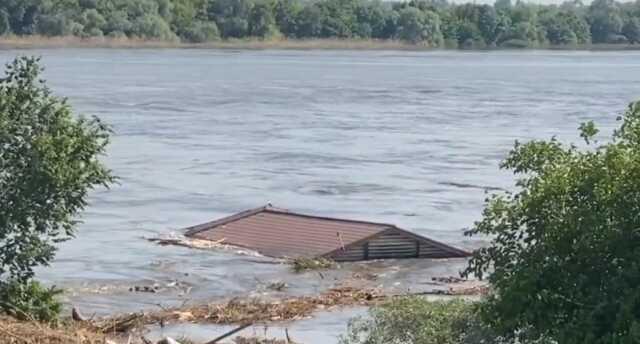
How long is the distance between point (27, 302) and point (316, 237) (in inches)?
385

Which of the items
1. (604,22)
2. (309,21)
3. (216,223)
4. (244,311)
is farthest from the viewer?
(604,22)

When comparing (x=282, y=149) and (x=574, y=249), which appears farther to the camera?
(x=282, y=149)

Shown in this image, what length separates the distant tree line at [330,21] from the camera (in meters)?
116

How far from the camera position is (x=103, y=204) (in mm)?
31188

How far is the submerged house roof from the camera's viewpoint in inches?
965

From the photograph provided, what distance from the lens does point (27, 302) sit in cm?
1614

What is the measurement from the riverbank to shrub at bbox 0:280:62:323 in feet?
315

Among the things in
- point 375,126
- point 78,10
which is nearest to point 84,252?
point 375,126

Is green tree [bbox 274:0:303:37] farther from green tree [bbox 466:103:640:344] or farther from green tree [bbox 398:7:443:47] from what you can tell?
green tree [bbox 466:103:640:344]

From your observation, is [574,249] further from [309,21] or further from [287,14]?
[309,21]

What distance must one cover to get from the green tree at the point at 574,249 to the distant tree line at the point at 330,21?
10439 cm

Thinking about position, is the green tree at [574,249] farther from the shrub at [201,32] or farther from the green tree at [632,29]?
the green tree at [632,29]

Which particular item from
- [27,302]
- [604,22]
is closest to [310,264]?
[27,302]

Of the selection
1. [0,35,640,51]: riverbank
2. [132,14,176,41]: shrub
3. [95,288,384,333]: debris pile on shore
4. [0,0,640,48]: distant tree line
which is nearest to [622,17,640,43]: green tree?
[0,0,640,48]: distant tree line
